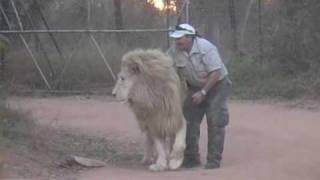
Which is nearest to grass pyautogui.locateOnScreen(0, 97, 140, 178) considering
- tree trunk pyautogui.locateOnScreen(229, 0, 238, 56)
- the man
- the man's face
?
the man

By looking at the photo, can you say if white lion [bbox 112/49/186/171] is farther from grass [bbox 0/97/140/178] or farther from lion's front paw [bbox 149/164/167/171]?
grass [bbox 0/97/140/178]

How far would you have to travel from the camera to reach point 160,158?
10.1 m

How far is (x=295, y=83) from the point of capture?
19172 mm

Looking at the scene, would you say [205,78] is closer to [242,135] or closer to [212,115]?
[212,115]

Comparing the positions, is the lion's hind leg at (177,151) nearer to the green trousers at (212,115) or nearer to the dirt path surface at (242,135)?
the dirt path surface at (242,135)

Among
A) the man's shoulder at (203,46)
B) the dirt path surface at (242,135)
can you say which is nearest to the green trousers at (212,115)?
the dirt path surface at (242,135)

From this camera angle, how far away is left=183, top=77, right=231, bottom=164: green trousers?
10.3 metres

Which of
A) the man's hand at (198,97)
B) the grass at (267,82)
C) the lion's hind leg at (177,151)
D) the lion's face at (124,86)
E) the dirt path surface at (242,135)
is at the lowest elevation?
the grass at (267,82)

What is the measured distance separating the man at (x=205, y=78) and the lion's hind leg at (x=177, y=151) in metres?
0.39

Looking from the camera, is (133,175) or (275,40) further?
(275,40)

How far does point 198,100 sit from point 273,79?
10212mm

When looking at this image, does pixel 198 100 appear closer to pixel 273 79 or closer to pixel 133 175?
pixel 133 175

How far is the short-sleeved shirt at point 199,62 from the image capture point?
33.2ft

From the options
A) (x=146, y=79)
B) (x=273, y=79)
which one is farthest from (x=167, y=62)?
(x=273, y=79)
